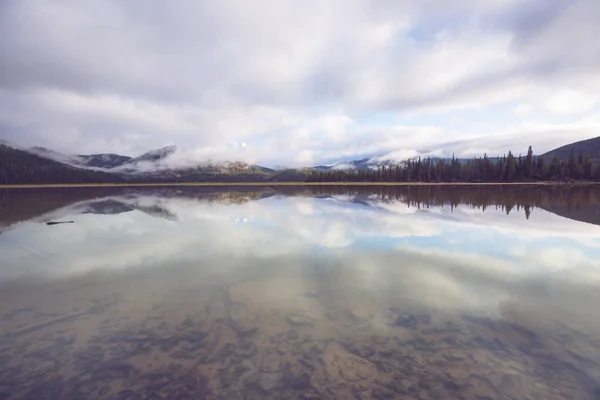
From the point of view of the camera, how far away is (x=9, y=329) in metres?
10.5

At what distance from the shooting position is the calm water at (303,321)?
757cm

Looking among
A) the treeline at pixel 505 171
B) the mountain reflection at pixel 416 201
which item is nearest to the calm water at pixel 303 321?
the mountain reflection at pixel 416 201

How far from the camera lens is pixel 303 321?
10.9 meters

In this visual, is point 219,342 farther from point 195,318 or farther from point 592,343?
point 592,343

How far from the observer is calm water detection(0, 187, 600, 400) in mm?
7566

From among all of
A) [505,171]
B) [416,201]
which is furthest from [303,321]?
[505,171]

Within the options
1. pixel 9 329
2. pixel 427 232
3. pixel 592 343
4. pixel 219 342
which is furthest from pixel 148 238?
pixel 592 343

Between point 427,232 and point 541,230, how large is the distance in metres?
9.34

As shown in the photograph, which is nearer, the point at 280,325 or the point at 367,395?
the point at 367,395

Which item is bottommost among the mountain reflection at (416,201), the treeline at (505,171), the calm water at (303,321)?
the calm water at (303,321)

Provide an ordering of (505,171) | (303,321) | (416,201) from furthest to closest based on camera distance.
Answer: (505,171) < (416,201) < (303,321)

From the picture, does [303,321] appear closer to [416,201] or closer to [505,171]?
[416,201]

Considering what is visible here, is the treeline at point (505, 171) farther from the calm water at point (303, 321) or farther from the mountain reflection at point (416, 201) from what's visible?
the calm water at point (303, 321)

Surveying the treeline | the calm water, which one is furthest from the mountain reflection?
the treeline
